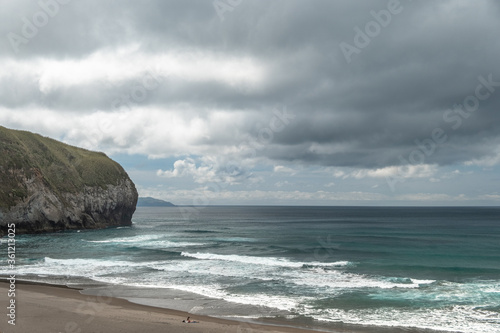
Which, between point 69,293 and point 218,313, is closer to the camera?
point 218,313

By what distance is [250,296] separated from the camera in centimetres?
2508

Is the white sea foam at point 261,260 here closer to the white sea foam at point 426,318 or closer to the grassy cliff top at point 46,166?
the white sea foam at point 426,318

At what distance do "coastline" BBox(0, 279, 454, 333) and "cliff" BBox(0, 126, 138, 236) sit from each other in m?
49.9

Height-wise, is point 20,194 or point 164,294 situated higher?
point 20,194

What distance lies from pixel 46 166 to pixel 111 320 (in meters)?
80.7

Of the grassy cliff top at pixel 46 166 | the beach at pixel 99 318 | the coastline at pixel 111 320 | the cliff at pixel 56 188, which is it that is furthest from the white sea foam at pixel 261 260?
the grassy cliff top at pixel 46 166

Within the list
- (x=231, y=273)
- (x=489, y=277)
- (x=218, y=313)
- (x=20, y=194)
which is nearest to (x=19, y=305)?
(x=218, y=313)

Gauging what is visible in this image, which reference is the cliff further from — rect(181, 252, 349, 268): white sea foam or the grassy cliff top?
rect(181, 252, 349, 268): white sea foam

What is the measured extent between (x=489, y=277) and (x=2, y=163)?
78.5m

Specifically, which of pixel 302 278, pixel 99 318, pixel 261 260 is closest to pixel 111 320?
pixel 99 318

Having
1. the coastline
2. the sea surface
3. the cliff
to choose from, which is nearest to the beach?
the coastline

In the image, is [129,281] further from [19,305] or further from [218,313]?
[218,313]

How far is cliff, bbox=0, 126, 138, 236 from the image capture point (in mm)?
66188

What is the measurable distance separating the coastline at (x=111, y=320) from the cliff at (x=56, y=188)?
164 ft
